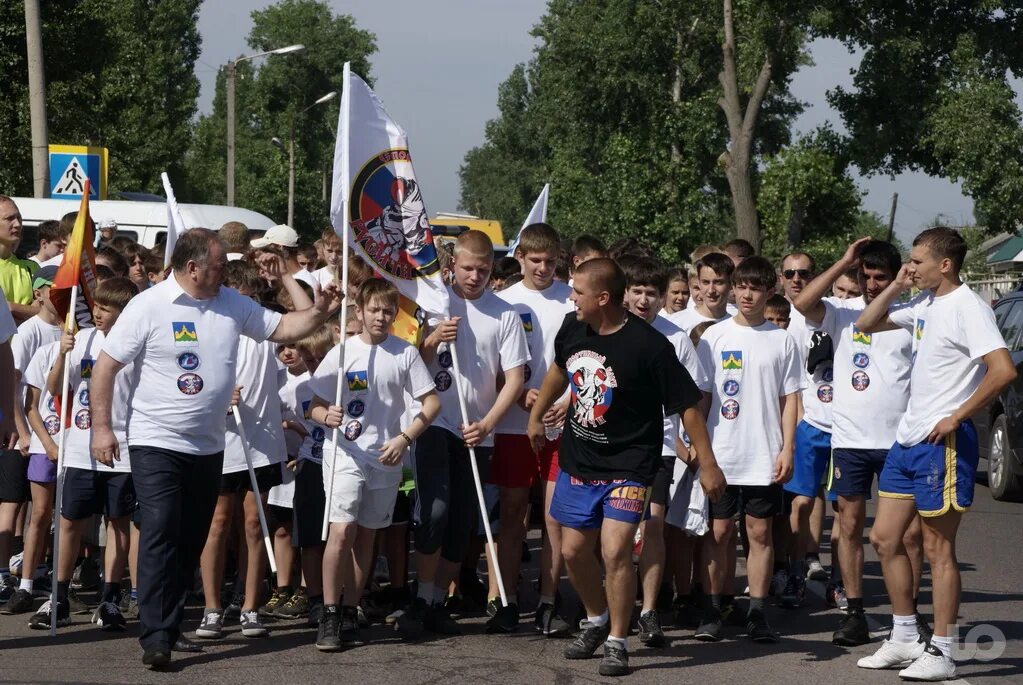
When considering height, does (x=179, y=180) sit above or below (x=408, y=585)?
above

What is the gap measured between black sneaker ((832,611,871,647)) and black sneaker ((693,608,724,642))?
1.98 ft

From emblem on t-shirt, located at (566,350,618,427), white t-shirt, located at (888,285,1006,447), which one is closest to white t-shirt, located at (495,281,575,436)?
emblem on t-shirt, located at (566,350,618,427)

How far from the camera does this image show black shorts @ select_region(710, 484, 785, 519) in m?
8.13

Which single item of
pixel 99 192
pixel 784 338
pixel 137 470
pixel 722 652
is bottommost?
pixel 722 652

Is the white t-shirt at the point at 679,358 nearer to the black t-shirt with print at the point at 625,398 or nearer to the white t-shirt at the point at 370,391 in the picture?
the black t-shirt with print at the point at 625,398

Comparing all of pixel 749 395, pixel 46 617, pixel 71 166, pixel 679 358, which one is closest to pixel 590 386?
pixel 679 358

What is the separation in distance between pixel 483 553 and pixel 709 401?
300 centimetres

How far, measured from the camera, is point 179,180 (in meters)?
60.9

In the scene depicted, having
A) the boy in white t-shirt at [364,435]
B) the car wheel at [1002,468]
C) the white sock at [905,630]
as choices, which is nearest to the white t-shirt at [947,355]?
the white sock at [905,630]

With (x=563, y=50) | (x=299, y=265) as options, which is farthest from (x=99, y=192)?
(x=563, y=50)

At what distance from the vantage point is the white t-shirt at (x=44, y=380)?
28.3 feet

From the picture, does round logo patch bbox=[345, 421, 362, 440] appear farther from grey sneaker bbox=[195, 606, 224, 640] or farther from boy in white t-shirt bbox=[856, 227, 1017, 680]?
boy in white t-shirt bbox=[856, 227, 1017, 680]

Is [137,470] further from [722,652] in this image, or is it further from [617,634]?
[722,652]

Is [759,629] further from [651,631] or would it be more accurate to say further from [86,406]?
[86,406]
